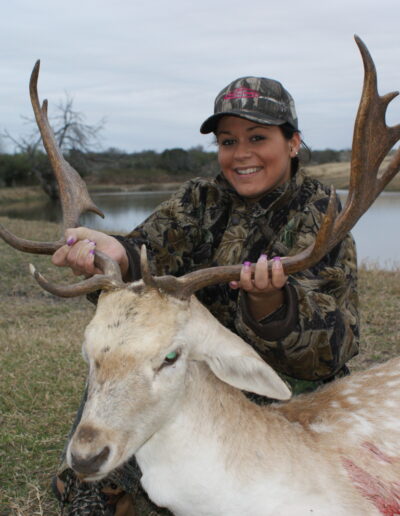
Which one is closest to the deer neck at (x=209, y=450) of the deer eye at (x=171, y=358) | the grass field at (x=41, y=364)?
the deer eye at (x=171, y=358)

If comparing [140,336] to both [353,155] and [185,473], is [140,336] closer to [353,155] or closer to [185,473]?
[185,473]

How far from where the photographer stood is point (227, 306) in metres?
4.05

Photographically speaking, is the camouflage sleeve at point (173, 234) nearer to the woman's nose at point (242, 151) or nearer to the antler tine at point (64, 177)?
the antler tine at point (64, 177)

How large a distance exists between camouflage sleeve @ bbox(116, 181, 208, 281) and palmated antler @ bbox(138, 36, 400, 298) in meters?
1.37

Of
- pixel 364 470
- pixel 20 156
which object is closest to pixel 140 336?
Result: pixel 364 470

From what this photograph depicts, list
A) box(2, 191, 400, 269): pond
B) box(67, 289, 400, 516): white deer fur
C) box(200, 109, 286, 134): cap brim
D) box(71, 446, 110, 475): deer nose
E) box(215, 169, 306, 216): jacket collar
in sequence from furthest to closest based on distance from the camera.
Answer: box(2, 191, 400, 269): pond
box(215, 169, 306, 216): jacket collar
box(200, 109, 286, 134): cap brim
box(67, 289, 400, 516): white deer fur
box(71, 446, 110, 475): deer nose

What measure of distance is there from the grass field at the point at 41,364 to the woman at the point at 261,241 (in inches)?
57.1

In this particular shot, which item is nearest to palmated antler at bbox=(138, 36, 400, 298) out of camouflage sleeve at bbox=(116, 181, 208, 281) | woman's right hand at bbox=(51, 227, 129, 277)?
woman's right hand at bbox=(51, 227, 129, 277)

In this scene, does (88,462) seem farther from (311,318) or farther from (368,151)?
(368,151)

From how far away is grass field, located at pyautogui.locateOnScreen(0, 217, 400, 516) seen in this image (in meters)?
3.81

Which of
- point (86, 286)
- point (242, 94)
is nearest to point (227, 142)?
point (242, 94)

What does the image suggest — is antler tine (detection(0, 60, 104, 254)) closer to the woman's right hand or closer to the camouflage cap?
the woman's right hand

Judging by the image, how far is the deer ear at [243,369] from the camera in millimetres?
2740

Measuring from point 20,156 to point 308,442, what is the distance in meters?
53.7
